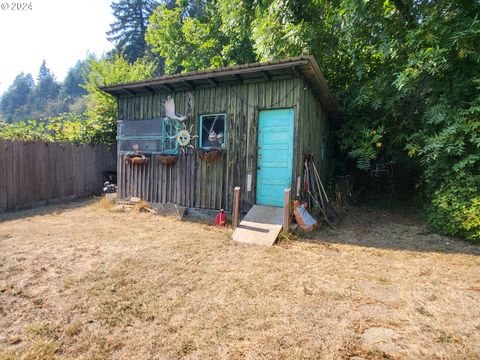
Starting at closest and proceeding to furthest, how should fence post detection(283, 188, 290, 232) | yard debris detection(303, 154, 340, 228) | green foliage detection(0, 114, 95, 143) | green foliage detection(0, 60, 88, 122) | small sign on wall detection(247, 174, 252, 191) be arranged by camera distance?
1. fence post detection(283, 188, 290, 232)
2. small sign on wall detection(247, 174, 252, 191)
3. yard debris detection(303, 154, 340, 228)
4. green foliage detection(0, 114, 95, 143)
5. green foliage detection(0, 60, 88, 122)

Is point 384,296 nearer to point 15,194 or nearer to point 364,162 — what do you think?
point 364,162

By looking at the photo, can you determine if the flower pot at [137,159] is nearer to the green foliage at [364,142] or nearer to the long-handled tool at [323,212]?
the long-handled tool at [323,212]

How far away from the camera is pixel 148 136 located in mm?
6691

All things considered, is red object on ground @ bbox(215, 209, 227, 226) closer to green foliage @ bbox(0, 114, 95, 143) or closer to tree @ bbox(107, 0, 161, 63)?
green foliage @ bbox(0, 114, 95, 143)

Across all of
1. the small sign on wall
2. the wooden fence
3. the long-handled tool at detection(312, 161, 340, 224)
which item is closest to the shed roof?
the long-handled tool at detection(312, 161, 340, 224)

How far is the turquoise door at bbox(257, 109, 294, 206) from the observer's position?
5.24 metres

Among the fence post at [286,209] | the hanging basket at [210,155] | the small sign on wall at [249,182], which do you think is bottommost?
the fence post at [286,209]

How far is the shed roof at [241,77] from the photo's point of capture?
4793 millimetres

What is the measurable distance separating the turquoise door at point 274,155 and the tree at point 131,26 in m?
26.7

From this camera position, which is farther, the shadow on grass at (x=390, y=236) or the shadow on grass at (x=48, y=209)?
the shadow on grass at (x=48, y=209)

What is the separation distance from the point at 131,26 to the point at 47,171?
2606 cm

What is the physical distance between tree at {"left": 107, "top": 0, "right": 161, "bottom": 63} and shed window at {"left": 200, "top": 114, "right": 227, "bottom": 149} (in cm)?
2551

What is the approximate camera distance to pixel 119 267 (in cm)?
317

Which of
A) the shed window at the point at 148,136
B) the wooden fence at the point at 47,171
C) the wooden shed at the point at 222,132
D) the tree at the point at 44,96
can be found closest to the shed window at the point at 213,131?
the wooden shed at the point at 222,132
